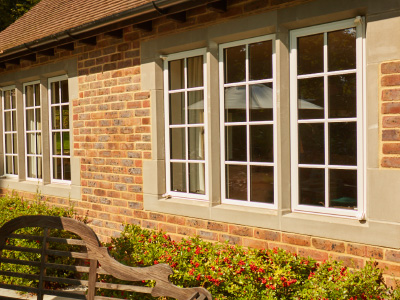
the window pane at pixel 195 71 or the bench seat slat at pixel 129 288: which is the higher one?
the window pane at pixel 195 71

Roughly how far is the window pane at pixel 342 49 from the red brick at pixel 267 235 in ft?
5.56

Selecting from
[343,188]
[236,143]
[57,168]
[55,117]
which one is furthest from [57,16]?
[343,188]

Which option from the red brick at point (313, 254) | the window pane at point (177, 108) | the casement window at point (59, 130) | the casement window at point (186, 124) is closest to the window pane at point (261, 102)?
the casement window at point (186, 124)

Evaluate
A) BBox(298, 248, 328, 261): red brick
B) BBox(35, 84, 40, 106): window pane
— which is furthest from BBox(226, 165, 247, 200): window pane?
BBox(35, 84, 40, 106): window pane

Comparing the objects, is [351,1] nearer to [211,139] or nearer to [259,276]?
[211,139]

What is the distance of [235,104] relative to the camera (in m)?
5.33

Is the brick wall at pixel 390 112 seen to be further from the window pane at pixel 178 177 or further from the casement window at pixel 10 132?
the casement window at pixel 10 132

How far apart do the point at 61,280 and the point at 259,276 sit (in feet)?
5.70

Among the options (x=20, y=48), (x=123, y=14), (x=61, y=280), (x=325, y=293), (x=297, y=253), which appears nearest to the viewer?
(x=325, y=293)

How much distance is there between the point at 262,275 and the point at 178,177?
83.3 inches

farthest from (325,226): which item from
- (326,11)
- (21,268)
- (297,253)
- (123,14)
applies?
(21,268)

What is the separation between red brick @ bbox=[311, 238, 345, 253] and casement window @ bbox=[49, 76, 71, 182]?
15.7ft

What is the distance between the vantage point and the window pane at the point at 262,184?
4980 mm

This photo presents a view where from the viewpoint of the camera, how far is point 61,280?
4.09m
